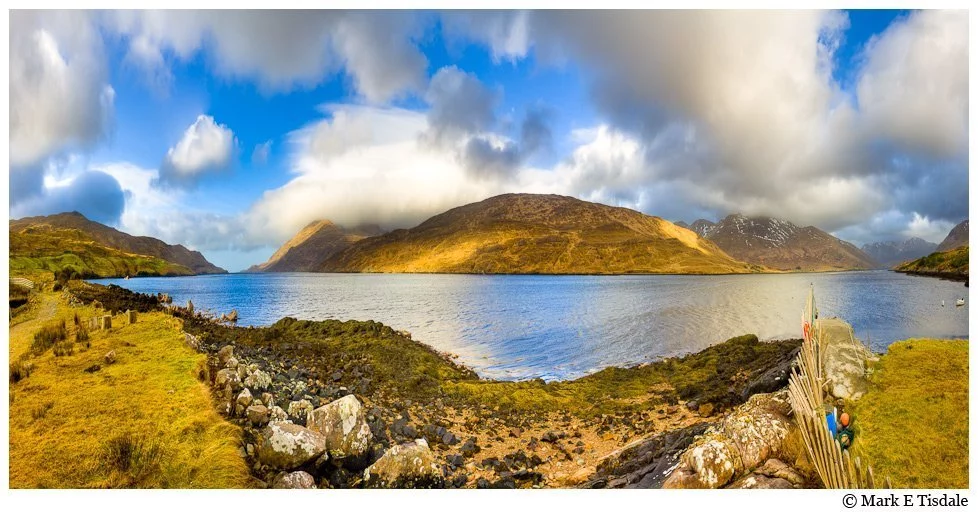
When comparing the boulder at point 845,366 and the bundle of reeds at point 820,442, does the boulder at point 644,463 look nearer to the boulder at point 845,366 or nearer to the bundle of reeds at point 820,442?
the bundle of reeds at point 820,442

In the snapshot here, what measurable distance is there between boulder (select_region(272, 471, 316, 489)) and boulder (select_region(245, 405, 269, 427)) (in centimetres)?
102

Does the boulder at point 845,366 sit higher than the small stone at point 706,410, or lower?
higher

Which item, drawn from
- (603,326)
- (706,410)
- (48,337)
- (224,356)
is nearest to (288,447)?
(224,356)

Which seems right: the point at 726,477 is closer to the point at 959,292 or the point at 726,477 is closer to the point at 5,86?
the point at 5,86

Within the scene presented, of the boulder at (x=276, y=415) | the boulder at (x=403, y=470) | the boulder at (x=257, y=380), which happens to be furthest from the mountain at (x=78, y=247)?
the boulder at (x=403, y=470)

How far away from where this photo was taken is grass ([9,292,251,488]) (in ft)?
13.3

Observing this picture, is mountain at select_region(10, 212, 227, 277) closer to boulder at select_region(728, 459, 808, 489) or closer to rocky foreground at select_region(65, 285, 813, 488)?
rocky foreground at select_region(65, 285, 813, 488)

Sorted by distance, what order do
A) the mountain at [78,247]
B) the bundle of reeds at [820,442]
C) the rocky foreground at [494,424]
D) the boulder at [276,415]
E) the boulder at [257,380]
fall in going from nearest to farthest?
the bundle of reeds at [820,442]
the rocky foreground at [494,424]
the boulder at [276,415]
the boulder at [257,380]
the mountain at [78,247]

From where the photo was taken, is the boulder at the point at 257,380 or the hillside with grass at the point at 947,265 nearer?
the boulder at the point at 257,380

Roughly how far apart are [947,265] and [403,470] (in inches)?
3160

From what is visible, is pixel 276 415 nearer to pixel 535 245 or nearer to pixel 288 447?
pixel 288 447

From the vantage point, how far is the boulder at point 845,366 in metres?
4.14

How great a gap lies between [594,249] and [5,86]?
151312 millimetres

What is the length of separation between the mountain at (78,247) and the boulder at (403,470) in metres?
7.33
